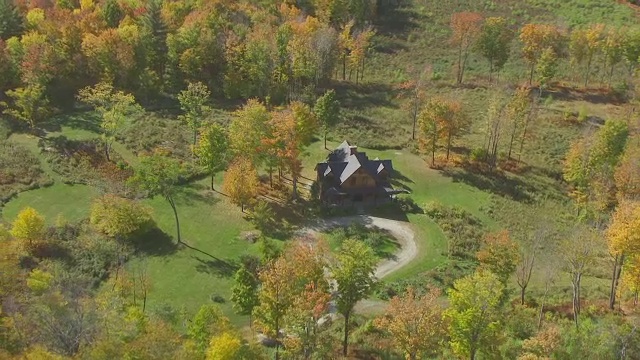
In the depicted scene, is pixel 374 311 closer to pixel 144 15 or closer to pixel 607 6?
pixel 144 15

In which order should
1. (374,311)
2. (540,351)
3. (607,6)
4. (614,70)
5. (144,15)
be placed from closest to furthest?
(540,351)
(374,311)
(144,15)
(614,70)
(607,6)

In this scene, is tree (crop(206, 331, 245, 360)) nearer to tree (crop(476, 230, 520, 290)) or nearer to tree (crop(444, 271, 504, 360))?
tree (crop(444, 271, 504, 360))

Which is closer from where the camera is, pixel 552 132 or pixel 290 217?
pixel 290 217

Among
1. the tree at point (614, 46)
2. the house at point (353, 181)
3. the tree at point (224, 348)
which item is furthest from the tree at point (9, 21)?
the tree at point (614, 46)

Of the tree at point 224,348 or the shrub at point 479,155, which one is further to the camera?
the shrub at point 479,155

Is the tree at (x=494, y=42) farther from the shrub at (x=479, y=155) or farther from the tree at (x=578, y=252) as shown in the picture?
the tree at (x=578, y=252)

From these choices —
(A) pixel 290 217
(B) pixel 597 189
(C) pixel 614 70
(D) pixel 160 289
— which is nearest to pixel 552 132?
(B) pixel 597 189
